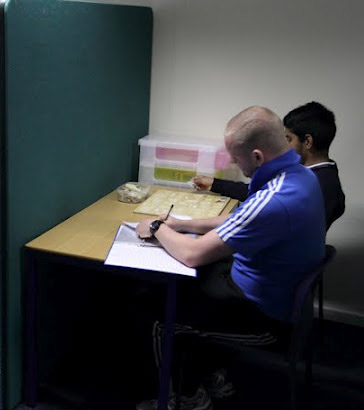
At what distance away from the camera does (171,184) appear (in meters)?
3.02

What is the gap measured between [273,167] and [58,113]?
0.91 meters

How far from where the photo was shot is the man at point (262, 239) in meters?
1.75

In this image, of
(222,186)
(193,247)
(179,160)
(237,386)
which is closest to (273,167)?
(193,247)

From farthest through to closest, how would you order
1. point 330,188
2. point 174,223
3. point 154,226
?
point 330,188, point 174,223, point 154,226

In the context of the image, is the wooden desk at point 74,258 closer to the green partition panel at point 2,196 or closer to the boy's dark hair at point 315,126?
the green partition panel at point 2,196

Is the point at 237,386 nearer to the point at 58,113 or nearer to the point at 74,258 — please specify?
the point at 74,258

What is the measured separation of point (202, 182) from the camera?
281cm

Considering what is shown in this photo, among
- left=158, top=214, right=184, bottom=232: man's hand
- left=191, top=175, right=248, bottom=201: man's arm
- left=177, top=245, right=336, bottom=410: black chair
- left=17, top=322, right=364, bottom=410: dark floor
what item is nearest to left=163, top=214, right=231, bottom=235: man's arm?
left=158, top=214, right=184, bottom=232: man's hand

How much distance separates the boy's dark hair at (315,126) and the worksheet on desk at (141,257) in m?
0.86

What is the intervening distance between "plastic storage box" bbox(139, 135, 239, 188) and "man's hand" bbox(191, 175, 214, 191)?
5.6 inches

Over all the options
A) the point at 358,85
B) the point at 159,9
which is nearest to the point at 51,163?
the point at 159,9

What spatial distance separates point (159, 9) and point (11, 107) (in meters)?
1.47

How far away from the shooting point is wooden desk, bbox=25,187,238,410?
78.0 inches

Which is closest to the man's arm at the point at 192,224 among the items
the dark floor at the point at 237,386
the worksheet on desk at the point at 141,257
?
the worksheet on desk at the point at 141,257
